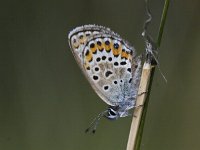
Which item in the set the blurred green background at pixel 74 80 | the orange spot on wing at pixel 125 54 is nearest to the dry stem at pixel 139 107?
the orange spot on wing at pixel 125 54

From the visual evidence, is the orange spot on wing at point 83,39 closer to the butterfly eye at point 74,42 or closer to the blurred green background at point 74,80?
the butterfly eye at point 74,42

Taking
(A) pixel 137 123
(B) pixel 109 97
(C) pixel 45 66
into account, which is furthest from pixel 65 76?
(A) pixel 137 123

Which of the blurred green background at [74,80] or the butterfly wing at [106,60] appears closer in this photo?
the butterfly wing at [106,60]

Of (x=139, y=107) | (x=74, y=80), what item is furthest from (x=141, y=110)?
(x=74, y=80)

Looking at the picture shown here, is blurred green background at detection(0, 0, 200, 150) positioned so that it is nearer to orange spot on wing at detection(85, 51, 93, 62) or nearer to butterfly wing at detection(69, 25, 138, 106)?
butterfly wing at detection(69, 25, 138, 106)

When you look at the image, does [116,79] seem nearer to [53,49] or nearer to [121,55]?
[121,55]

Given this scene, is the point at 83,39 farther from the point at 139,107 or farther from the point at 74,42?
the point at 139,107
